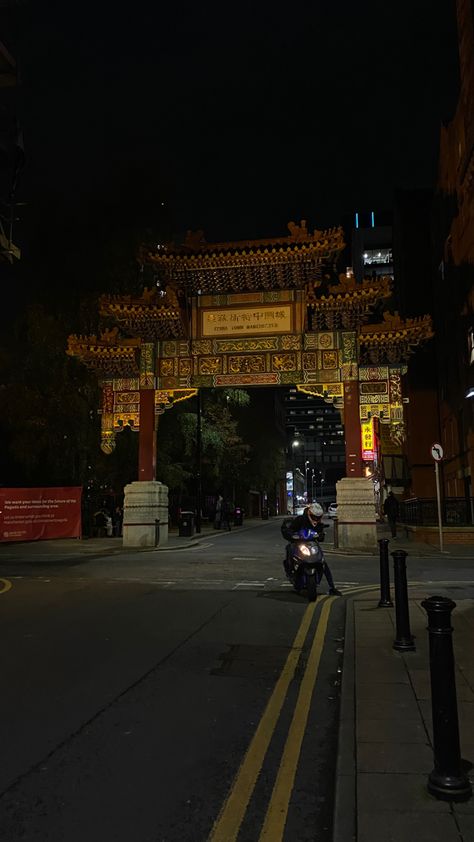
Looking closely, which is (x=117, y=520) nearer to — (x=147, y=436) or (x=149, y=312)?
(x=147, y=436)

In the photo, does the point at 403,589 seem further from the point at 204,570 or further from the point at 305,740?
the point at 204,570

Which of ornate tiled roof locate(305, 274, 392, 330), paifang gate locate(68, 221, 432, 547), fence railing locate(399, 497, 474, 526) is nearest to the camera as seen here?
ornate tiled roof locate(305, 274, 392, 330)

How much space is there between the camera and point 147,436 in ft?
76.3

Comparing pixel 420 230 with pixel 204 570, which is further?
pixel 420 230

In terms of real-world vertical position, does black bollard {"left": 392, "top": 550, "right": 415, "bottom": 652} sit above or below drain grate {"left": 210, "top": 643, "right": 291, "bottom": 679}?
above

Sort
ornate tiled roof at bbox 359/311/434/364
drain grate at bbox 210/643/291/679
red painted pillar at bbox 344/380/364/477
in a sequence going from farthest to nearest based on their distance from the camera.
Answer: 1. ornate tiled roof at bbox 359/311/434/364
2. red painted pillar at bbox 344/380/364/477
3. drain grate at bbox 210/643/291/679

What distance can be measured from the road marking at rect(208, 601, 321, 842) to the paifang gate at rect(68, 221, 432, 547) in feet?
52.7

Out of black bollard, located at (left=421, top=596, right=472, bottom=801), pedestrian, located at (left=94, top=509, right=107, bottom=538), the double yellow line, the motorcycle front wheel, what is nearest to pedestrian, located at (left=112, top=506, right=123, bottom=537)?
pedestrian, located at (left=94, top=509, right=107, bottom=538)

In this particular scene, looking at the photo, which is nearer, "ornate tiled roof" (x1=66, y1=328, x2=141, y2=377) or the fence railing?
"ornate tiled roof" (x1=66, y1=328, x2=141, y2=377)

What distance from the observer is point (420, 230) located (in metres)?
45.5

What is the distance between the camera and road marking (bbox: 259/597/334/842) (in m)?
3.16

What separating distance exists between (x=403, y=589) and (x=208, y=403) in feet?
101

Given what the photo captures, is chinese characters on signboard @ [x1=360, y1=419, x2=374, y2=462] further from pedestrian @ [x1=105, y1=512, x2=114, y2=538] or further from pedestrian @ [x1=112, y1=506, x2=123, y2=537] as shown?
pedestrian @ [x1=105, y1=512, x2=114, y2=538]

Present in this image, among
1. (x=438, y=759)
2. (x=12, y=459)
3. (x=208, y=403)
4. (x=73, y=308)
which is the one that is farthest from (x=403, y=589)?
(x=208, y=403)
